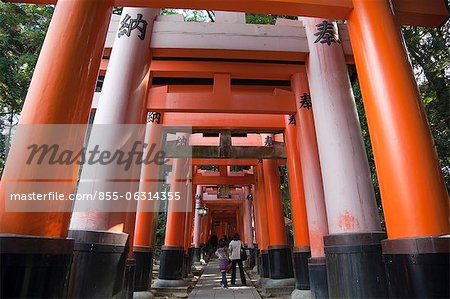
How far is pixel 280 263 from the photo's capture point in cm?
930

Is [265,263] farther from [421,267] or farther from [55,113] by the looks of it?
[55,113]

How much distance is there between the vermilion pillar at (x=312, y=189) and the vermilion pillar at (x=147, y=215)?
140 inches

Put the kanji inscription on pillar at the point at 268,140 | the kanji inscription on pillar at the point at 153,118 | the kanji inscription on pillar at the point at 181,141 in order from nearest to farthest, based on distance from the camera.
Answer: the kanji inscription on pillar at the point at 153,118, the kanji inscription on pillar at the point at 181,141, the kanji inscription on pillar at the point at 268,140

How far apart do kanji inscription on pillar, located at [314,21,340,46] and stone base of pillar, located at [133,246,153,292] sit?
19.4 ft

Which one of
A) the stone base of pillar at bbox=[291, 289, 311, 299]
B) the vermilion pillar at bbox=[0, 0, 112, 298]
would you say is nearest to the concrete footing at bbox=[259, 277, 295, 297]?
the stone base of pillar at bbox=[291, 289, 311, 299]

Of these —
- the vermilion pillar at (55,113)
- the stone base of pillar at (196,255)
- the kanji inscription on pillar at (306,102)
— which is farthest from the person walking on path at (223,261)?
the stone base of pillar at (196,255)

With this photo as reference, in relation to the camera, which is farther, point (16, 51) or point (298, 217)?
point (16, 51)

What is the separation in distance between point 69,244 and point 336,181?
3.37m

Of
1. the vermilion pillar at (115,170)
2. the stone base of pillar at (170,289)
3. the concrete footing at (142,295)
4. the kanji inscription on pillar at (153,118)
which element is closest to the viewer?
the vermilion pillar at (115,170)

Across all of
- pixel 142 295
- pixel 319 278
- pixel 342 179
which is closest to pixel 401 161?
pixel 342 179

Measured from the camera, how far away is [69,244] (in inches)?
93.1

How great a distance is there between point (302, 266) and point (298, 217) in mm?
1039

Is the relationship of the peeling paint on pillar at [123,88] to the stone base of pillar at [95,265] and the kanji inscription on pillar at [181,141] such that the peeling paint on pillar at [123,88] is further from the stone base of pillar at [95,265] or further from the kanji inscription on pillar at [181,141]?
the kanji inscription on pillar at [181,141]

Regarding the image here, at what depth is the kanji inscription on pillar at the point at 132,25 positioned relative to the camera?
5.13 m
